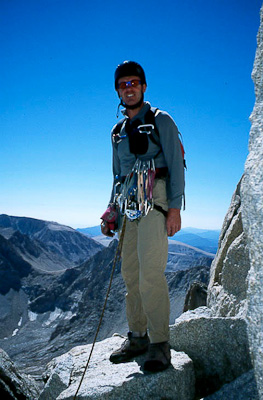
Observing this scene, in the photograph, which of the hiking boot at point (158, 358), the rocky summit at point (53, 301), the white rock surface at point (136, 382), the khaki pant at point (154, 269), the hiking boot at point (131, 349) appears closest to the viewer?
the white rock surface at point (136, 382)

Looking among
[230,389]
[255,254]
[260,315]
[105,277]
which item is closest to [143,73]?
[255,254]

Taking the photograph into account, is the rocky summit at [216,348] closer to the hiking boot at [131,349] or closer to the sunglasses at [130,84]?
the hiking boot at [131,349]

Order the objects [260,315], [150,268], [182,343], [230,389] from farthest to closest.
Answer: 1. [182,343]
2. [150,268]
3. [230,389]
4. [260,315]

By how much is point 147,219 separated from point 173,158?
89cm

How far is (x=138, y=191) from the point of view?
14.1 feet

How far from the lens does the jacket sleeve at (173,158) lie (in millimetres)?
4176

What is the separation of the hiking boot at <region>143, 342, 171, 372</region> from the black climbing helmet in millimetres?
3721

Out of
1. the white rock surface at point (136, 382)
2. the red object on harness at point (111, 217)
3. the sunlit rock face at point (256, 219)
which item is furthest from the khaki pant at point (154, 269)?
the sunlit rock face at point (256, 219)

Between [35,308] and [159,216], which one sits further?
[35,308]

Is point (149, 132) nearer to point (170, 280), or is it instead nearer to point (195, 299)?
point (195, 299)

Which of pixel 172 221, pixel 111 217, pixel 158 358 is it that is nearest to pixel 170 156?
pixel 172 221

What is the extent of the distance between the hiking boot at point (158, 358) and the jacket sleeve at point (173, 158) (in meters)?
1.78

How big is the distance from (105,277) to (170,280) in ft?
116

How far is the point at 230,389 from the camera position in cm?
325
